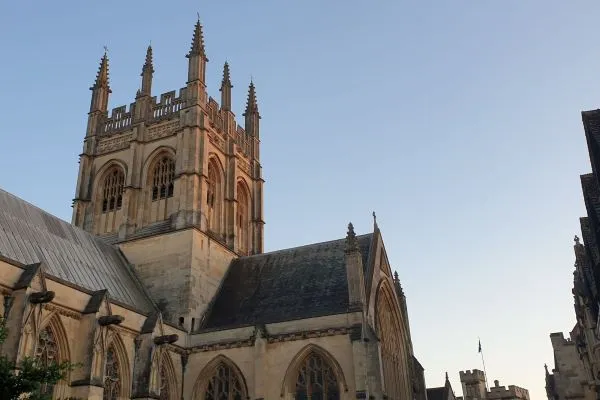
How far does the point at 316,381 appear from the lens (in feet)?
83.2

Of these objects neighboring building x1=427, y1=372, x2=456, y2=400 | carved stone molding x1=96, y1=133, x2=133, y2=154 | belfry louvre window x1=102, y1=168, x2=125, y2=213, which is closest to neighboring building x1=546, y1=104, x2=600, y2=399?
neighboring building x1=427, y1=372, x2=456, y2=400

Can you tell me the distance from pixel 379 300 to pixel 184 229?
1036cm

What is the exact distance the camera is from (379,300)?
2986 centimetres

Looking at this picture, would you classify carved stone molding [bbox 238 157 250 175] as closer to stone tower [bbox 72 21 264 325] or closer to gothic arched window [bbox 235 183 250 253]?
stone tower [bbox 72 21 264 325]

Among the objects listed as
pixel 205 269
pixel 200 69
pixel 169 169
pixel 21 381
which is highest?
pixel 200 69

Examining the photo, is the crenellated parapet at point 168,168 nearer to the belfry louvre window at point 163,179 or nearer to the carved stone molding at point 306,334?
the belfry louvre window at point 163,179

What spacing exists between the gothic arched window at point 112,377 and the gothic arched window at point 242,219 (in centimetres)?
1298

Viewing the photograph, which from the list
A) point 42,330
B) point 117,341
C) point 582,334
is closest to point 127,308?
point 117,341

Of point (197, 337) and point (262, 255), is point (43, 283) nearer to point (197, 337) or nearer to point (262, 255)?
point (197, 337)

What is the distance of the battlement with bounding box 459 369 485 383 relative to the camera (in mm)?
67438

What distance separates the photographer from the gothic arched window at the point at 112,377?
23047 mm

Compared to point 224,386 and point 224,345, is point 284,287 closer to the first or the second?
point 224,345

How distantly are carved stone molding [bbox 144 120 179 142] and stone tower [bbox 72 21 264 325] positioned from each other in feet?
0.22

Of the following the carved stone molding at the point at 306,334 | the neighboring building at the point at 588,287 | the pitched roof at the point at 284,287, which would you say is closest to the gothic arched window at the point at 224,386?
the pitched roof at the point at 284,287
